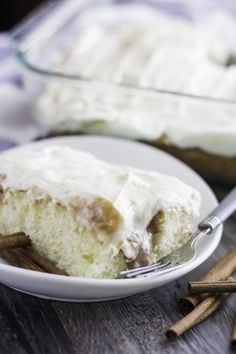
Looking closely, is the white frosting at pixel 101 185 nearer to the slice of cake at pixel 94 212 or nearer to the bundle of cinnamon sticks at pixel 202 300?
the slice of cake at pixel 94 212

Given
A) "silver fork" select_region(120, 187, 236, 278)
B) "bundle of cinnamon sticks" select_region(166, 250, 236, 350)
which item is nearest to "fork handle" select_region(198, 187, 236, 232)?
"silver fork" select_region(120, 187, 236, 278)

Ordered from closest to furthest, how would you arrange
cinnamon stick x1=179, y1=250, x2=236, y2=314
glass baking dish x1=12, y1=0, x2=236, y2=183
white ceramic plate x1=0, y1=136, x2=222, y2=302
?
white ceramic plate x1=0, y1=136, x2=222, y2=302 < cinnamon stick x1=179, y1=250, x2=236, y2=314 < glass baking dish x1=12, y1=0, x2=236, y2=183

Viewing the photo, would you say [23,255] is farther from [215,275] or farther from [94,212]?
[215,275]

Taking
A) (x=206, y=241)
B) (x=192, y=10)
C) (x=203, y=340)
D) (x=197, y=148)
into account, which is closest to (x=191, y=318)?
(x=203, y=340)

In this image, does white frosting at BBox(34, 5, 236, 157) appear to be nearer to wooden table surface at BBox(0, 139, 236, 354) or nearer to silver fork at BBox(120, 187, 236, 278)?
silver fork at BBox(120, 187, 236, 278)

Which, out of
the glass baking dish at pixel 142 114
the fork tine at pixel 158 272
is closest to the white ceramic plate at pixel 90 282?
the fork tine at pixel 158 272
